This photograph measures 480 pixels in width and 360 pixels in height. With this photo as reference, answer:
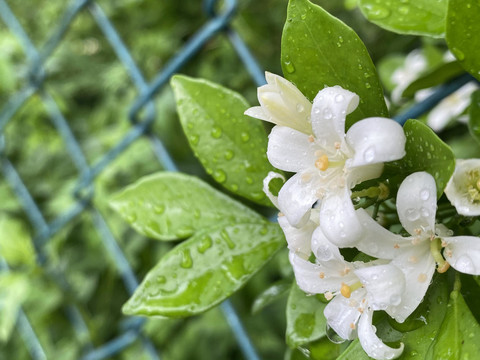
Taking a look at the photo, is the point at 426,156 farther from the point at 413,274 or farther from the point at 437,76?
the point at 437,76

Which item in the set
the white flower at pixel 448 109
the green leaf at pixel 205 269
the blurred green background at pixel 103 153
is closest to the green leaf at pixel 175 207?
the green leaf at pixel 205 269

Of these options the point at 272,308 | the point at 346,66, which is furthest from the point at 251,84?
the point at 346,66

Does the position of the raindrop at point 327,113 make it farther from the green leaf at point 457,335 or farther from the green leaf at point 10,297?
the green leaf at point 10,297

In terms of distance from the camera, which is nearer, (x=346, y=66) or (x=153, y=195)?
(x=346, y=66)

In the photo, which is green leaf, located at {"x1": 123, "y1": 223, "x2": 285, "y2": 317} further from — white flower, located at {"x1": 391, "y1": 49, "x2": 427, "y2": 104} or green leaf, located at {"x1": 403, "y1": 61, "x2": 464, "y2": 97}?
white flower, located at {"x1": 391, "y1": 49, "x2": 427, "y2": 104}

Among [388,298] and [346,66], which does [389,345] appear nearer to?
[388,298]

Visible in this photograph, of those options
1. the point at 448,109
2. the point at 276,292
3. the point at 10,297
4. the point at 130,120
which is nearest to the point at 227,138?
the point at 276,292
